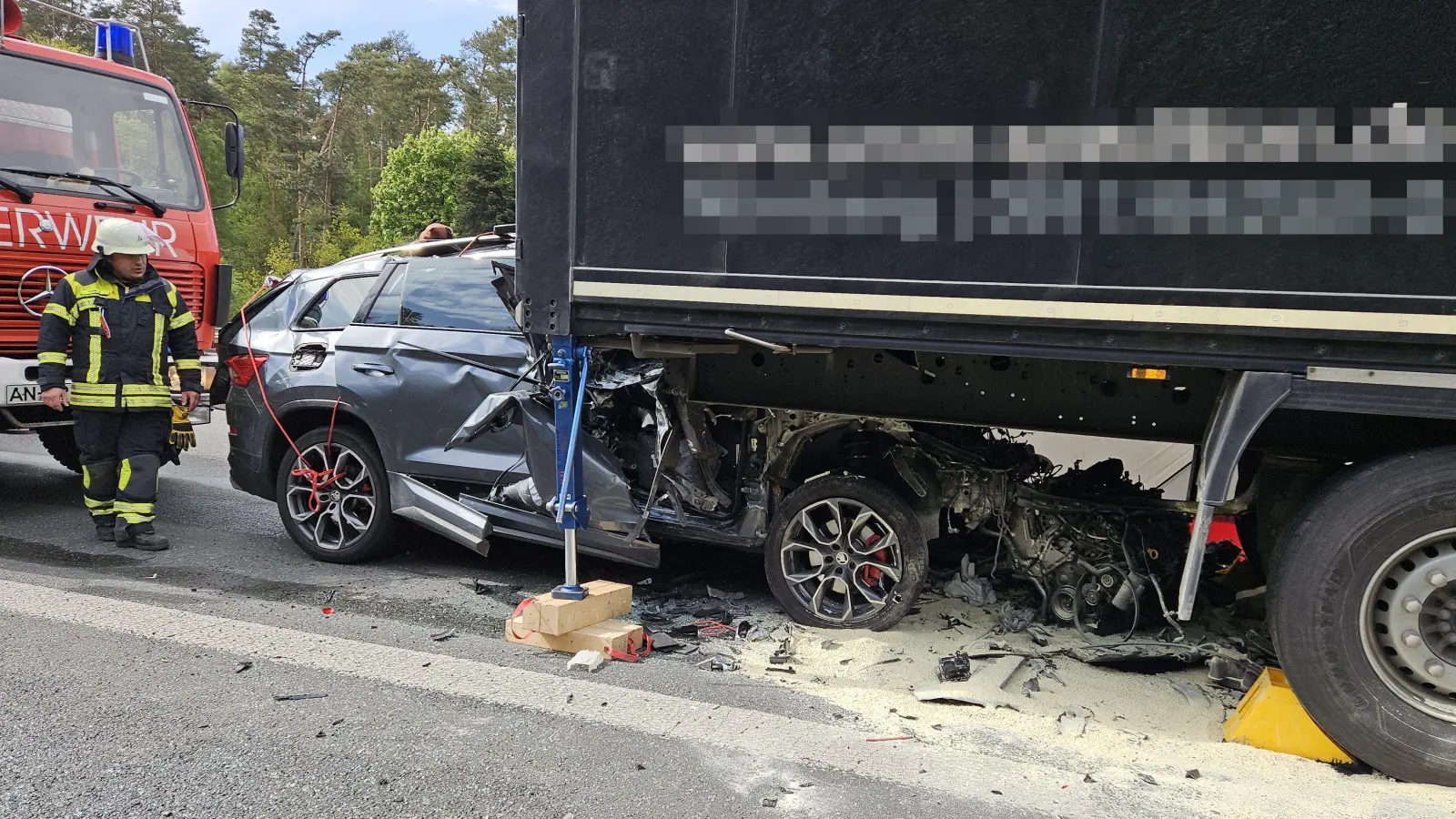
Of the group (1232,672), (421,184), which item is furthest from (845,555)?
(421,184)

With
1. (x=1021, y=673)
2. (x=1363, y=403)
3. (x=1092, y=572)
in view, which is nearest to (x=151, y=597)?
(x=1021, y=673)

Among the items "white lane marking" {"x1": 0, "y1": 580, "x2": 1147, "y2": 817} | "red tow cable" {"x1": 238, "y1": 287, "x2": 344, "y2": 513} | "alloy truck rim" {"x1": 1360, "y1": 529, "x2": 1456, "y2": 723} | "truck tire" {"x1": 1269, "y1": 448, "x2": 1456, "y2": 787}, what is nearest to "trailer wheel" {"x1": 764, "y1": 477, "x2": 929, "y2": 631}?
"white lane marking" {"x1": 0, "y1": 580, "x2": 1147, "y2": 817}

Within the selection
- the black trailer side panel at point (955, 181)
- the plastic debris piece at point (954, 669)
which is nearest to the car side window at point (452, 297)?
the black trailer side panel at point (955, 181)

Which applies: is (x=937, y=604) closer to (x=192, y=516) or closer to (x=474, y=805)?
(x=474, y=805)

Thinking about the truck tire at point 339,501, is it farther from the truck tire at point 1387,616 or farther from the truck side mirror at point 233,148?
the truck tire at point 1387,616

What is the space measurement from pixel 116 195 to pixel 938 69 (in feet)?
19.5

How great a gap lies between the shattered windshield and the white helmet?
2.93 ft

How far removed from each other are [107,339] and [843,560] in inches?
183

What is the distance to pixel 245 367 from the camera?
19.2 feet

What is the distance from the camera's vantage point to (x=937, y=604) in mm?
4586

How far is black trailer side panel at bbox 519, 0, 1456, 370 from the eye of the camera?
286 centimetres

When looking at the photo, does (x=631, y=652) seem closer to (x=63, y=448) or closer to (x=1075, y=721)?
(x=1075, y=721)

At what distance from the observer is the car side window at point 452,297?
5.17 m

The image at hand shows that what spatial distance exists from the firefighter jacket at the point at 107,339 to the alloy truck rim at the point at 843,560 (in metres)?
4.25
